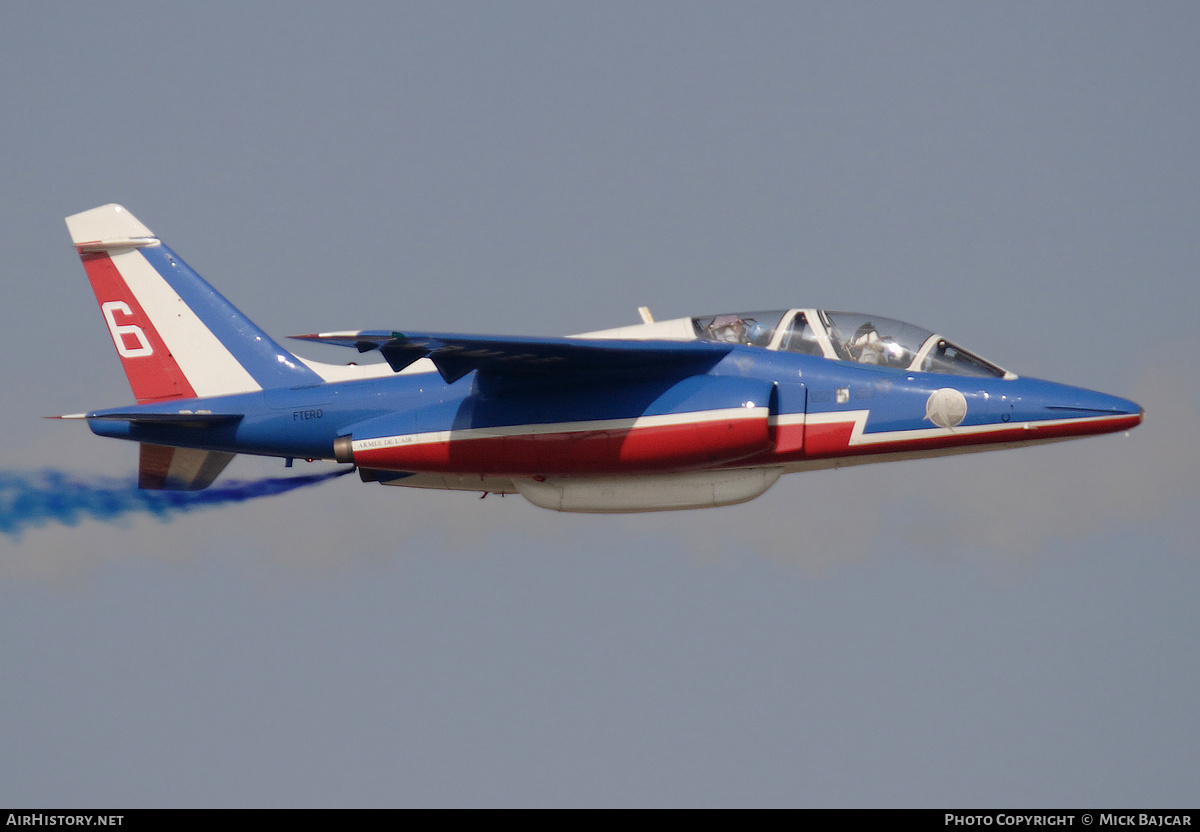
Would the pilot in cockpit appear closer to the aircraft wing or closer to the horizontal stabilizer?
the aircraft wing

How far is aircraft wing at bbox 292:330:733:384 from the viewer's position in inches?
837

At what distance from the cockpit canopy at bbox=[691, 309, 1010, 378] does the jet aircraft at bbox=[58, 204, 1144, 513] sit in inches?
1.0

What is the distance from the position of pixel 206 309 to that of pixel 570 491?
22.3ft

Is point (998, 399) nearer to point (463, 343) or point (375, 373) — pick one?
point (463, 343)

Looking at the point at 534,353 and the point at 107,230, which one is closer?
the point at 534,353

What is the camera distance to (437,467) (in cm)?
2295

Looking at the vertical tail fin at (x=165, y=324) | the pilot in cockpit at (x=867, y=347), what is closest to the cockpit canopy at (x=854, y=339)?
the pilot in cockpit at (x=867, y=347)

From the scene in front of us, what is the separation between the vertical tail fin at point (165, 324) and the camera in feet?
81.6

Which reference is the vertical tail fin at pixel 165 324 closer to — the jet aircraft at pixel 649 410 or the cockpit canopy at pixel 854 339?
the jet aircraft at pixel 649 410

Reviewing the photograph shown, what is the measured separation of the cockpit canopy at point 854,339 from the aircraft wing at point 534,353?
0.59 meters

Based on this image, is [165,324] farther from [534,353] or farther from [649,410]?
[649,410]

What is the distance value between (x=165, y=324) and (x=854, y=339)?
10.9m

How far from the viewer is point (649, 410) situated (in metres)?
22.1

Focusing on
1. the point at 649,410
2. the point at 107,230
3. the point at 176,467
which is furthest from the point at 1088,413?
the point at 107,230
